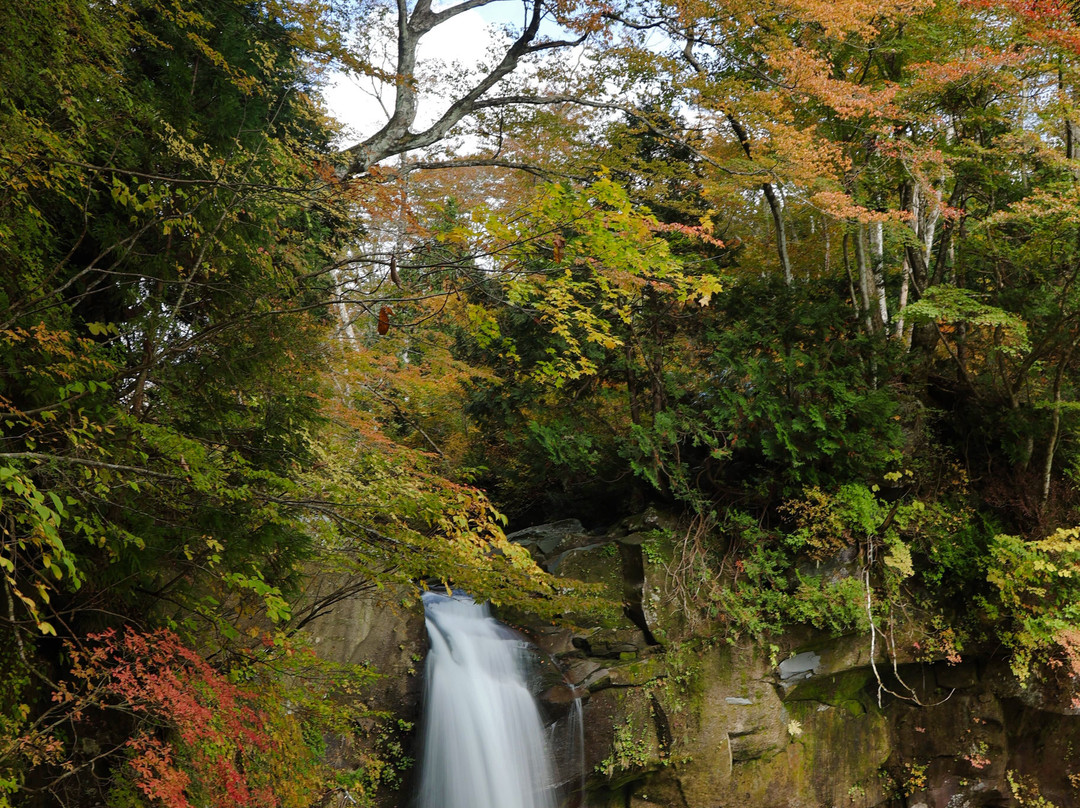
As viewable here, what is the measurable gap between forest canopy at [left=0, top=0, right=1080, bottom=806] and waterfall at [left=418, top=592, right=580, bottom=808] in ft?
2.88

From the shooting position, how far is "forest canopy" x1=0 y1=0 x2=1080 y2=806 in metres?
3.76

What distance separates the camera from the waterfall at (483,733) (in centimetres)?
724

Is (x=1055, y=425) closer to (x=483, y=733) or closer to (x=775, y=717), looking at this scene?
(x=775, y=717)

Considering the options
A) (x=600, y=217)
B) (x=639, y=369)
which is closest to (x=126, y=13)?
(x=600, y=217)

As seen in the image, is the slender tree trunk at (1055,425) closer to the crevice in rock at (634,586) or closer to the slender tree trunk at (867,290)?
the slender tree trunk at (867,290)

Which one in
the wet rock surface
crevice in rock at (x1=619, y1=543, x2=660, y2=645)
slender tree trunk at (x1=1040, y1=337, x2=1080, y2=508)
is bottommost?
the wet rock surface

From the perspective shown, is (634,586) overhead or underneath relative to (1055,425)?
underneath

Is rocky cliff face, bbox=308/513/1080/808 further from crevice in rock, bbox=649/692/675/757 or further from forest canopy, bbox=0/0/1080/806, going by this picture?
forest canopy, bbox=0/0/1080/806

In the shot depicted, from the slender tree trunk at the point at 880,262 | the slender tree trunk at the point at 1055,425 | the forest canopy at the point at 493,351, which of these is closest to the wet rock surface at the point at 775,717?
the forest canopy at the point at 493,351

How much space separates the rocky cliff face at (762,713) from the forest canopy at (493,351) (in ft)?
1.80

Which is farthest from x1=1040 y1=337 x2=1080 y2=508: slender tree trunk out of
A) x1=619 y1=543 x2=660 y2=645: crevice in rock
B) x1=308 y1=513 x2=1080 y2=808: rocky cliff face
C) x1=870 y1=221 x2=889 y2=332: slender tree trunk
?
x1=619 y1=543 x2=660 y2=645: crevice in rock

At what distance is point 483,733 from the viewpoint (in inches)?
293

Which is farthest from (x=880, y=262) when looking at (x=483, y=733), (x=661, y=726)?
(x=483, y=733)

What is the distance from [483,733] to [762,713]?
3373mm
